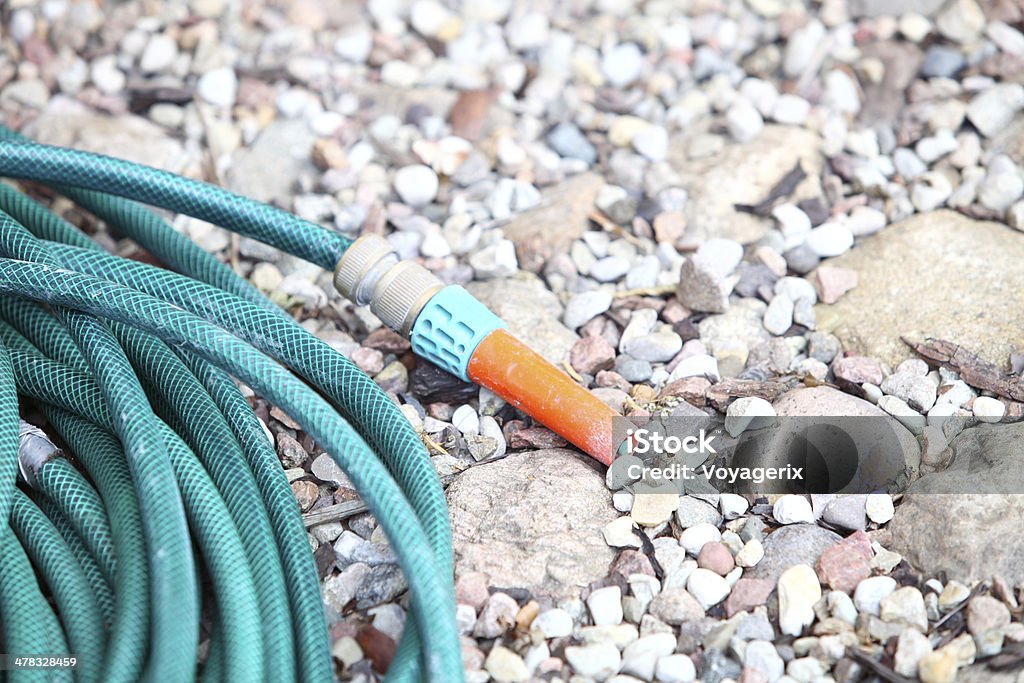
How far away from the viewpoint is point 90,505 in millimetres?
1643

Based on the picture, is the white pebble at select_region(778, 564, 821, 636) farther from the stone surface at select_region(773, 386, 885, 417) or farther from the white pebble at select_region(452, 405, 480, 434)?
the white pebble at select_region(452, 405, 480, 434)

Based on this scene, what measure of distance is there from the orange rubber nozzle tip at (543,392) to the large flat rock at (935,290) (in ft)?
2.02

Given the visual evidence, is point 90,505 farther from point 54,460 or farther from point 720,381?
point 720,381

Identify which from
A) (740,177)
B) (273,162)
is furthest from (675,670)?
(273,162)

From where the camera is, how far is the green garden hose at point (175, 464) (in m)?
1.45

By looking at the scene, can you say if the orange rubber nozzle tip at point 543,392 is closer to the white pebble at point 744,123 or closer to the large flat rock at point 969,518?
the large flat rock at point 969,518

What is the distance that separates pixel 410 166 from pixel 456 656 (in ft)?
4.55

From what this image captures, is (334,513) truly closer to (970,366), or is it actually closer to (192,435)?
(192,435)

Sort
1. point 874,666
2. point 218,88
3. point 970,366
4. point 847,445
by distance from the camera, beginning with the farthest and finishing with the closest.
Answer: point 218,88 < point 970,366 < point 847,445 < point 874,666

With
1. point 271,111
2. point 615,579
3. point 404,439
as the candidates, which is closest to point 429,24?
point 271,111

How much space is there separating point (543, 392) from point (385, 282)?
36cm

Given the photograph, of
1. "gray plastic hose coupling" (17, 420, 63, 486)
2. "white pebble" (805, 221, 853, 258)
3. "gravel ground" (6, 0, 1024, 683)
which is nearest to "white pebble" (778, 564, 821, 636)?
"gravel ground" (6, 0, 1024, 683)

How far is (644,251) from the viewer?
2.32m

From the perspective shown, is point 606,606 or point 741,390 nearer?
point 606,606
